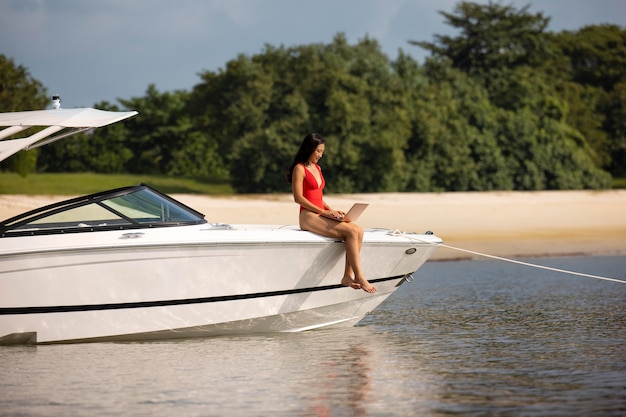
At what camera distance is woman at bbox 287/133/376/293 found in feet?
30.2

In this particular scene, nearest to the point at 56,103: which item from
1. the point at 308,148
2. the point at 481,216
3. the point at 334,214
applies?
the point at 308,148

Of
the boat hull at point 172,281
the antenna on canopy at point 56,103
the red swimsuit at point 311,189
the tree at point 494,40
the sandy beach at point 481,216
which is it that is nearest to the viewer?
the boat hull at point 172,281

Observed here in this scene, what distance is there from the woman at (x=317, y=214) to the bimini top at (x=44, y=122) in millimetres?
1652

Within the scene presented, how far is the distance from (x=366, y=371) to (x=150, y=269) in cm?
216

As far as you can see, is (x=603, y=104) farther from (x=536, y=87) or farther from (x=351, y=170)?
(x=351, y=170)

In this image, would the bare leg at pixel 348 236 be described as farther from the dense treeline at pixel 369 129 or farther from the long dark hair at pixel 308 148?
the dense treeline at pixel 369 129

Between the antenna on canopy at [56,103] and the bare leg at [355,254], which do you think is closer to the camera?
the bare leg at [355,254]

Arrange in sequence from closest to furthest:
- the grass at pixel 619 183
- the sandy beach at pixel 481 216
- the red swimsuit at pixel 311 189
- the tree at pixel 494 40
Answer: the red swimsuit at pixel 311 189
the sandy beach at pixel 481 216
the grass at pixel 619 183
the tree at pixel 494 40

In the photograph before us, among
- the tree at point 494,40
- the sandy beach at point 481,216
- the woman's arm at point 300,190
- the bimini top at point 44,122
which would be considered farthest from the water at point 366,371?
the tree at point 494,40

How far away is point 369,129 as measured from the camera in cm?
3041

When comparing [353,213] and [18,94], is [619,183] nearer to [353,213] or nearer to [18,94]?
[18,94]

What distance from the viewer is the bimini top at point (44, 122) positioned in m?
9.31

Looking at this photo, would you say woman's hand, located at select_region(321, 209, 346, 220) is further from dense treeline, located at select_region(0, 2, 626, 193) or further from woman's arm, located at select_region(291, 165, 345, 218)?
dense treeline, located at select_region(0, 2, 626, 193)

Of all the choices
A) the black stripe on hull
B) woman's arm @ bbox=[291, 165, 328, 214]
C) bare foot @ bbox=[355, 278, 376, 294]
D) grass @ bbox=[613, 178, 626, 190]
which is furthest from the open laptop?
grass @ bbox=[613, 178, 626, 190]
